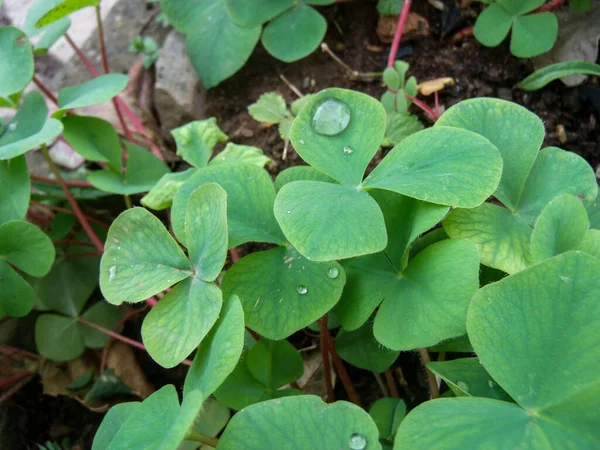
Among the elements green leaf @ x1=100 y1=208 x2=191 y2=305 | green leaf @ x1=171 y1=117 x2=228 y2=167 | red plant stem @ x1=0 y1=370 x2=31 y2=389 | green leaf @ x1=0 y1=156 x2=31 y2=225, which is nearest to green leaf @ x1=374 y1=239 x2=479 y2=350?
green leaf @ x1=100 y1=208 x2=191 y2=305

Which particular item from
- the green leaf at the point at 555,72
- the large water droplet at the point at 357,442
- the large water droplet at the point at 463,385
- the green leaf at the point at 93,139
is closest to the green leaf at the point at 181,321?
the large water droplet at the point at 357,442

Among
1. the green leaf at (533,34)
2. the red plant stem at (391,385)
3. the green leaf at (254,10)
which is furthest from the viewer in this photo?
the green leaf at (254,10)

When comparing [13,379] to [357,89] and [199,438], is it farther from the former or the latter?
[357,89]

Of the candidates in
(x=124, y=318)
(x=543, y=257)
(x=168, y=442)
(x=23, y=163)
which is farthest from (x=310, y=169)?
(x=124, y=318)

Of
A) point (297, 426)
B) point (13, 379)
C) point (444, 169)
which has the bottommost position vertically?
point (13, 379)

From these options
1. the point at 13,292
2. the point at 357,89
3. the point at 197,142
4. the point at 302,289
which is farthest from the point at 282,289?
the point at 357,89

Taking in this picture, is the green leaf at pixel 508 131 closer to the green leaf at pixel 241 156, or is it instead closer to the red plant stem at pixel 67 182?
the green leaf at pixel 241 156

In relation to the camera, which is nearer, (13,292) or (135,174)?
(13,292)
